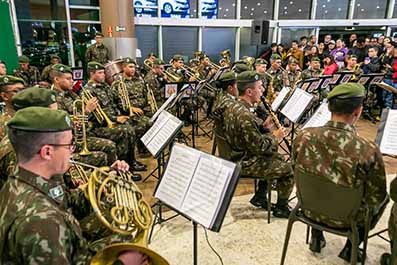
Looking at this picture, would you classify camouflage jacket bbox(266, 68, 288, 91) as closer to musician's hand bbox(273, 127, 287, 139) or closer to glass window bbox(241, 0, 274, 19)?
musician's hand bbox(273, 127, 287, 139)

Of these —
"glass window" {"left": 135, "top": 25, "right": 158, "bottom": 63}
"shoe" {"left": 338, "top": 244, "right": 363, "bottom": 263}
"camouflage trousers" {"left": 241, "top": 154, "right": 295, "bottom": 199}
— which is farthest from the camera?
"glass window" {"left": 135, "top": 25, "right": 158, "bottom": 63}

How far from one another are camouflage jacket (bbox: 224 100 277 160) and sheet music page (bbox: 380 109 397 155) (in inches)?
43.3

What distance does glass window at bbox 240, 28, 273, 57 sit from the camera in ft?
40.3

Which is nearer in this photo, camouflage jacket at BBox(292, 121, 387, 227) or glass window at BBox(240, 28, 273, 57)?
camouflage jacket at BBox(292, 121, 387, 227)

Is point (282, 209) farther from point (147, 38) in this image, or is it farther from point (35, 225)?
point (147, 38)

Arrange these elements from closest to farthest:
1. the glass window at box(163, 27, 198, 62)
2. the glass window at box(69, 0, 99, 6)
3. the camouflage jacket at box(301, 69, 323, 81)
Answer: the camouflage jacket at box(301, 69, 323, 81)
the glass window at box(69, 0, 99, 6)
the glass window at box(163, 27, 198, 62)

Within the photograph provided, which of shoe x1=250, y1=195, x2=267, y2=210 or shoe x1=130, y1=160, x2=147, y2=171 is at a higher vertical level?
shoe x1=250, y1=195, x2=267, y2=210

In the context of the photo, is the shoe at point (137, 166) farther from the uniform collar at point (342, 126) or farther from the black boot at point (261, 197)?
the uniform collar at point (342, 126)

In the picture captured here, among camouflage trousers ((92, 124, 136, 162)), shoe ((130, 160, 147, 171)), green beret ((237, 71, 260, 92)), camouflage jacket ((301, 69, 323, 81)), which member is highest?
green beret ((237, 71, 260, 92))

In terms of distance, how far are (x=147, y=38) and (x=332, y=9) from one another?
716 cm

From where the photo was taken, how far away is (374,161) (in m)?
2.38

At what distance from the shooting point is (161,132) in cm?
346

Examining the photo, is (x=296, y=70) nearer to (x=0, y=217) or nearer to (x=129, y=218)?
(x=129, y=218)

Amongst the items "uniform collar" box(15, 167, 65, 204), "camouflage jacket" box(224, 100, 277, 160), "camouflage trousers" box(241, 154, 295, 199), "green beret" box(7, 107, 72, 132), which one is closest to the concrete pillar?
"camouflage jacket" box(224, 100, 277, 160)
